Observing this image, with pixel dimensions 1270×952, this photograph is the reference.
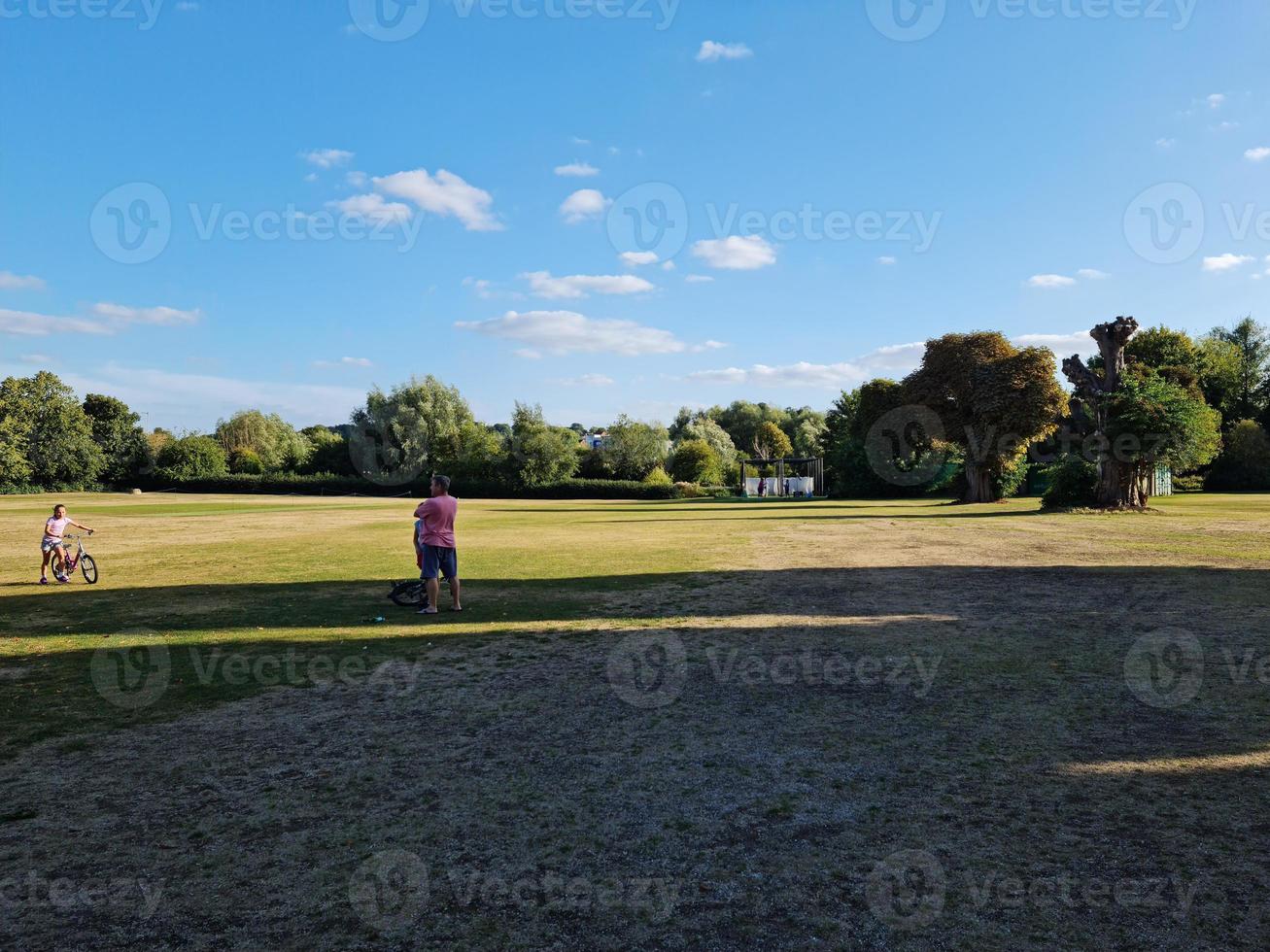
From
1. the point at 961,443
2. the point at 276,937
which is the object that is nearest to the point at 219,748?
the point at 276,937

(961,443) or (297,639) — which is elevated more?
(961,443)

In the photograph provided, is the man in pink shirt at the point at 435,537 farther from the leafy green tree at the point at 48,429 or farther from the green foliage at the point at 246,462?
the green foliage at the point at 246,462

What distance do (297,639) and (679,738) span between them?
6197mm

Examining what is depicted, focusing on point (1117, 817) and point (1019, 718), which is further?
point (1019, 718)

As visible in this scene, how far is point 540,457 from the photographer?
79250mm

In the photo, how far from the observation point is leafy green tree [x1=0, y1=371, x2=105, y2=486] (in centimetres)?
7912

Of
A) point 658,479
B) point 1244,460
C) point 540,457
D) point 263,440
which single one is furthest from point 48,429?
point 1244,460

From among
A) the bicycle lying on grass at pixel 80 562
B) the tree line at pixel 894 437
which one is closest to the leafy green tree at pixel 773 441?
the tree line at pixel 894 437

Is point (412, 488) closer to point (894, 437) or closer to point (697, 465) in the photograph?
point (697, 465)

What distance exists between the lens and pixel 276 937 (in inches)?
140

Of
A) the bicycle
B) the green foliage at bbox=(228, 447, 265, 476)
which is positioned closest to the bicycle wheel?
the bicycle

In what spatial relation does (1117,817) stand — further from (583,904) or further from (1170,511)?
(1170,511)

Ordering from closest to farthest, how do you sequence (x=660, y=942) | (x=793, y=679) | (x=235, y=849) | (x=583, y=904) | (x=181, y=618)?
(x=660, y=942) < (x=583, y=904) < (x=235, y=849) < (x=793, y=679) < (x=181, y=618)

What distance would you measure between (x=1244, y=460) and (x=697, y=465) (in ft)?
155
